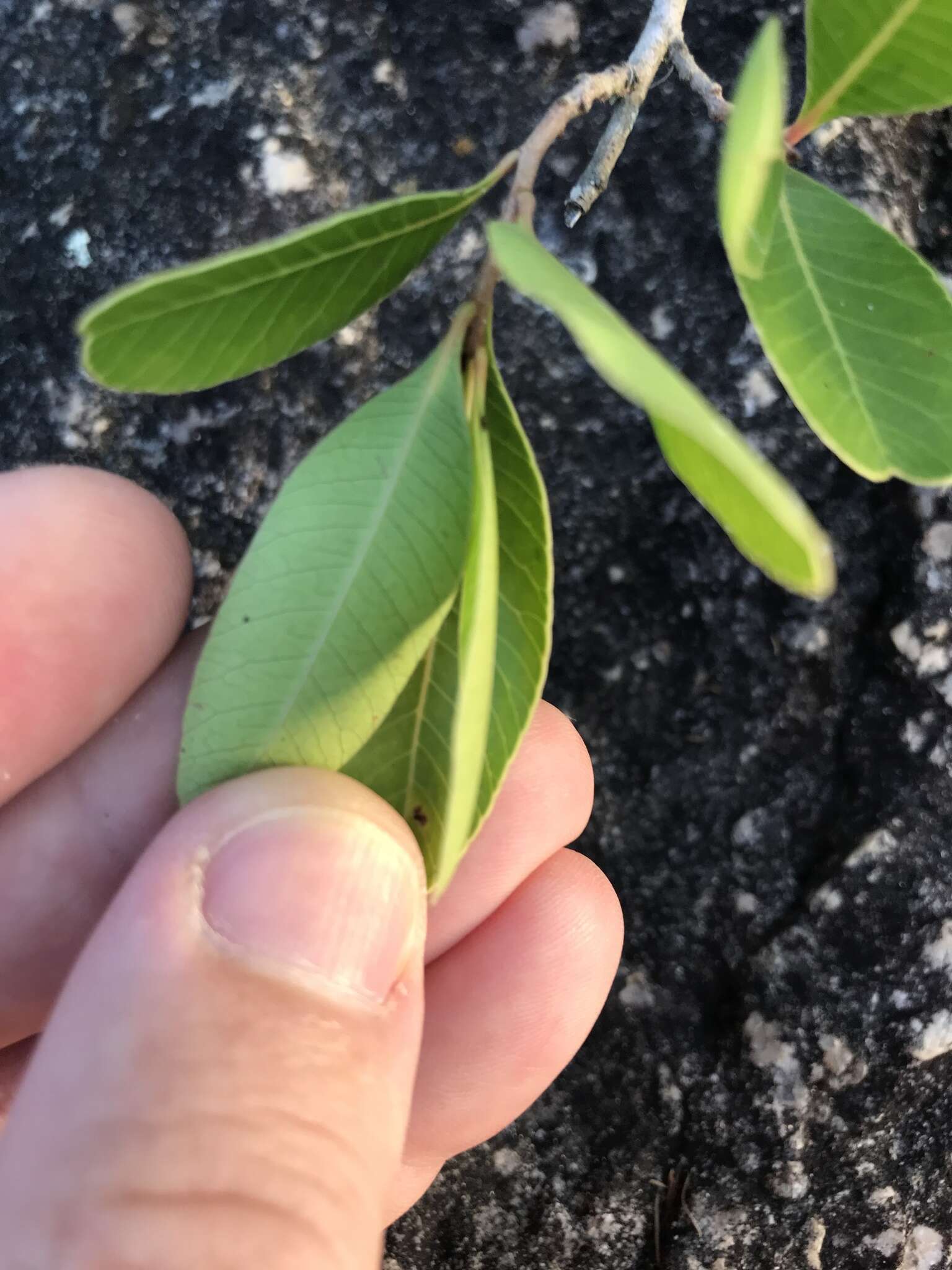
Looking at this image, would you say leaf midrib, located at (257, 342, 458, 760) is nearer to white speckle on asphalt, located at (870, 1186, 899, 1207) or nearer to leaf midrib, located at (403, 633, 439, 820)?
leaf midrib, located at (403, 633, 439, 820)

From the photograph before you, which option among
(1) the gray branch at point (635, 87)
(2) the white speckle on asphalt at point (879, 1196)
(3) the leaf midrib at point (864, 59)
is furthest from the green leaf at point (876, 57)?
(2) the white speckle on asphalt at point (879, 1196)

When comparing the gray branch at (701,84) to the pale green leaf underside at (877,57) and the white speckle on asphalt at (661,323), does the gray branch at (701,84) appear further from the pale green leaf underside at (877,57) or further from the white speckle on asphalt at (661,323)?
the white speckle on asphalt at (661,323)

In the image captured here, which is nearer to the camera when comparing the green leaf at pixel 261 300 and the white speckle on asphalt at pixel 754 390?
the green leaf at pixel 261 300

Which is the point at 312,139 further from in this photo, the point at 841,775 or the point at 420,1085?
the point at 420,1085

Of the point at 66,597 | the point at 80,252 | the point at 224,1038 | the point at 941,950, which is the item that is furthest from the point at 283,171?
the point at 941,950

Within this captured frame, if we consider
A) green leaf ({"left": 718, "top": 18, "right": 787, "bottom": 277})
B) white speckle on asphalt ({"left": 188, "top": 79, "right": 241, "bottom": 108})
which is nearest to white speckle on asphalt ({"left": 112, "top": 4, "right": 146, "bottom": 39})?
white speckle on asphalt ({"left": 188, "top": 79, "right": 241, "bottom": 108})

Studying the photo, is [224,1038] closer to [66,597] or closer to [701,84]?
[66,597]

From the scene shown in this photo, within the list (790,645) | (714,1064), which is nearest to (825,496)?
(790,645)
